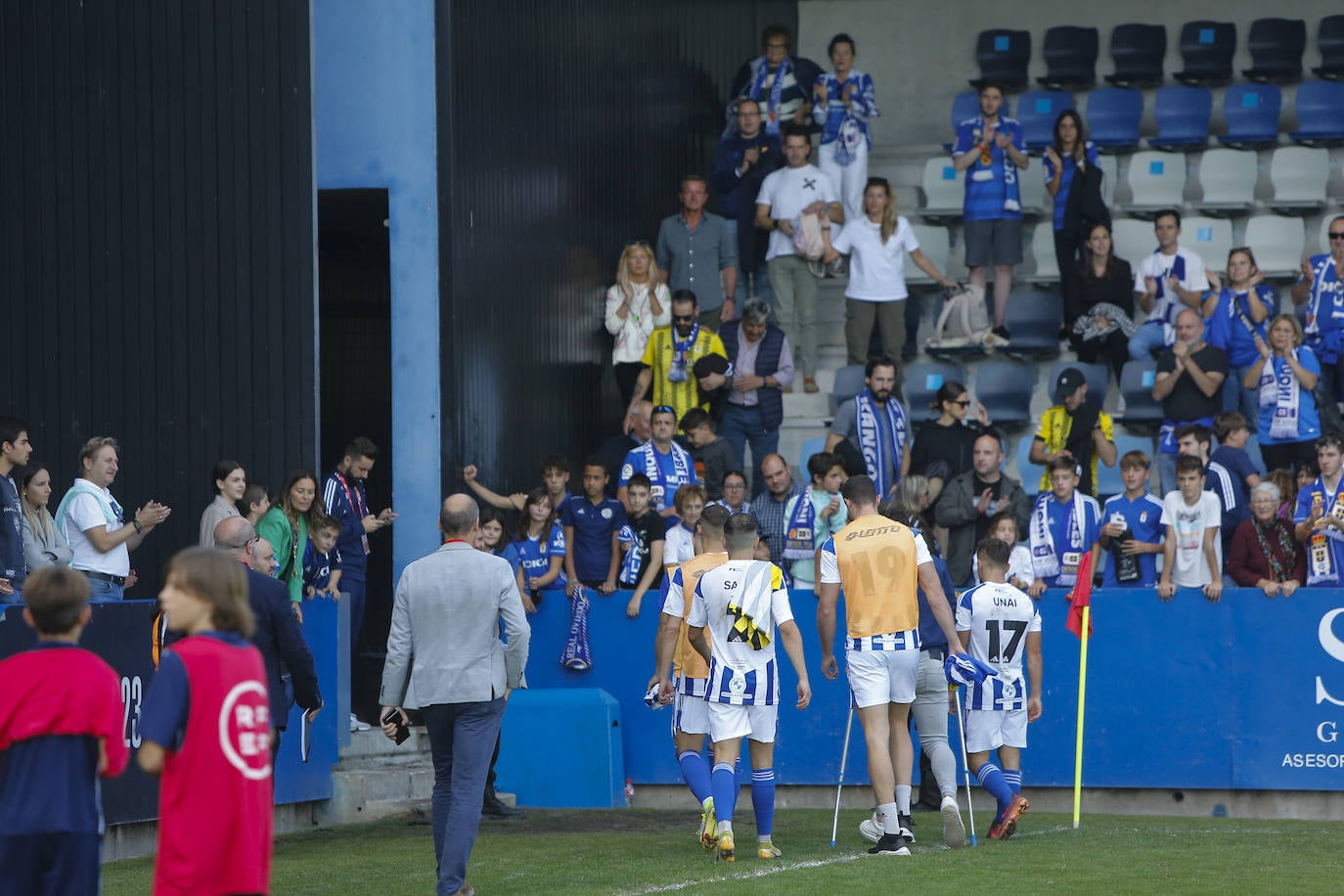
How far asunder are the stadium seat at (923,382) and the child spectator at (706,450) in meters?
3.04

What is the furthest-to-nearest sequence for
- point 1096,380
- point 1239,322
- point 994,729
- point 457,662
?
point 1096,380 → point 1239,322 → point 994,729 → point 457,662

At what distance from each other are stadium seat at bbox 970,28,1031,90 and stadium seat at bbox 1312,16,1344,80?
3.32 metres

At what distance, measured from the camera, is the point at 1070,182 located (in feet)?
59.8

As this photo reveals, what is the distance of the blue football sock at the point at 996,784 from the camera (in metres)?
10.6

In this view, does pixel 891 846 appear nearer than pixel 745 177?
Yes

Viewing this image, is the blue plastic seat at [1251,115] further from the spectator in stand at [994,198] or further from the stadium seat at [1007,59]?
the spectator in stand at [994,198]

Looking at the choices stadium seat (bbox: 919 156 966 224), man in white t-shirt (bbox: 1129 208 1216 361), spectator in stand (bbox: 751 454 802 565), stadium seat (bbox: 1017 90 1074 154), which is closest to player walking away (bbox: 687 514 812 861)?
spectator in stand (bbox: 751 454 802 565)

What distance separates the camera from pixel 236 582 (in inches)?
213

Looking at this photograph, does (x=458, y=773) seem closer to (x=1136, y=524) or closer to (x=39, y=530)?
(x=39, y=530)

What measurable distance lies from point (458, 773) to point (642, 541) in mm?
5885

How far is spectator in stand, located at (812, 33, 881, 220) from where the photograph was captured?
18734 millimetres

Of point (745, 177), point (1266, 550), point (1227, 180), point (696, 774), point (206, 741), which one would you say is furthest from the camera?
point (1227, 180)

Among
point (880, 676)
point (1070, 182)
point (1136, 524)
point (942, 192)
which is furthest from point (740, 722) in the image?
point (942, 192)

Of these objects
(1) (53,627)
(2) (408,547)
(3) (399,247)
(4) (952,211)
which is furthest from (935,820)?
(4) (952,211)
